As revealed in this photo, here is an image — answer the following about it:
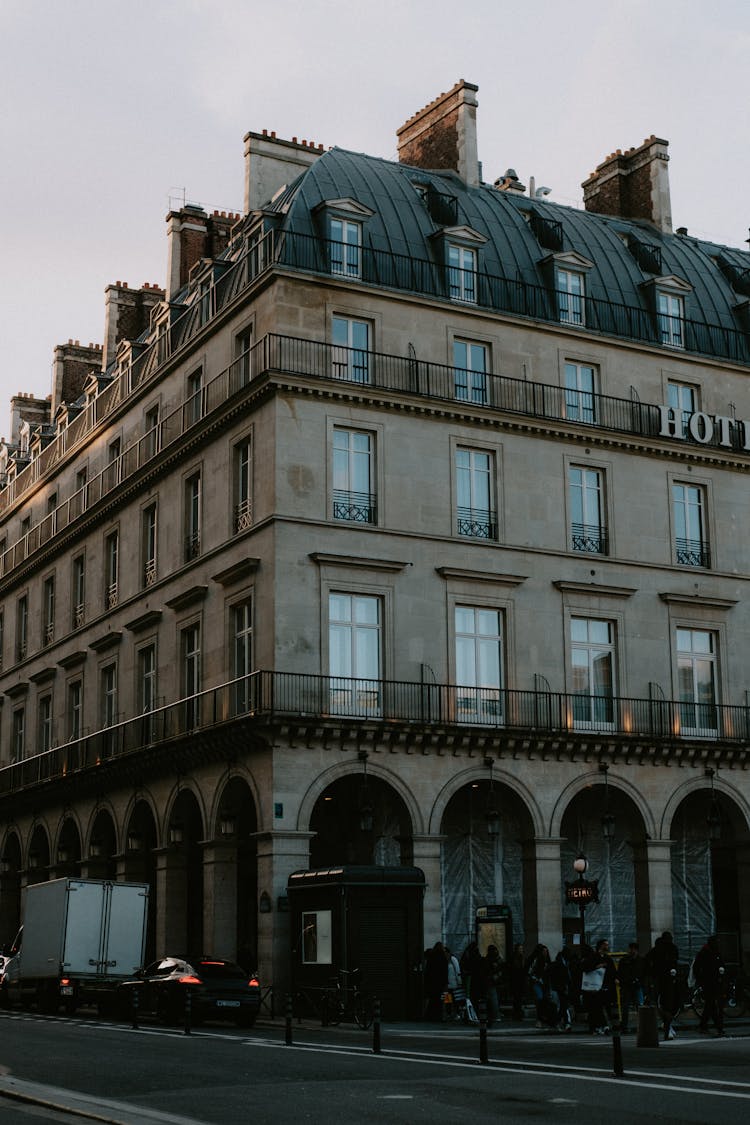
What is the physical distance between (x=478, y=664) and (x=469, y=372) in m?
8.02

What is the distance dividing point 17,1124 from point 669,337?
116ft

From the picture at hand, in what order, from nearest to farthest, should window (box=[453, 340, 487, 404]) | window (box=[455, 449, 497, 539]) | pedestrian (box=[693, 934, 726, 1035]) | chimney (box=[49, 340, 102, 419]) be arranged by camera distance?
1. pedestrian (box=[693, 934, 726, 1035])
2. window (box=[455, 449, 497, 539])
3. window (box=[453, 340, 487, 404])
4. chimney (box=[49, 340, 102, 419])

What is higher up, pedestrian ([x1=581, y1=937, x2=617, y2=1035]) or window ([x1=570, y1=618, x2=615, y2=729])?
window ([x1=570, y1=618, x2=615, y2=729])

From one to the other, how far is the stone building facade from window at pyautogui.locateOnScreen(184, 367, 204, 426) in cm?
11

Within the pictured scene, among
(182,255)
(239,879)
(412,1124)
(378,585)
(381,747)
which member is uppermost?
(182,255)

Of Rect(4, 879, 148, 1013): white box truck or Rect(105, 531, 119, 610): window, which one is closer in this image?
Rect(4, 879, 148, 1013): white box truck

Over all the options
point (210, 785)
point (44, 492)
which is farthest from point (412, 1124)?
point (44, 492)

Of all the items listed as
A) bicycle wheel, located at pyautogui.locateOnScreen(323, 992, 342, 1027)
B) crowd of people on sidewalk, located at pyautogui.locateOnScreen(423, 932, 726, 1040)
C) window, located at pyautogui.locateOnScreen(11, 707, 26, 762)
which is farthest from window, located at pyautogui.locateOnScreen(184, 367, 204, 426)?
window, located at pyautogui.locateOnScreen(11, 707, 26, 762)

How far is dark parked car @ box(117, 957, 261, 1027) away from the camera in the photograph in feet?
102

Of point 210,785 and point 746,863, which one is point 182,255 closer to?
point 210,785

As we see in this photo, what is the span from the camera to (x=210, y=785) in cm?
3912

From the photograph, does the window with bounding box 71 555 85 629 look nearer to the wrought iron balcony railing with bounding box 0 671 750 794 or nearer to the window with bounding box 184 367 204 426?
the wrought iron balcony railing with bounding box 0 671 750 794

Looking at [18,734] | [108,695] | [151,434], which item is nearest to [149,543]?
[151,434]

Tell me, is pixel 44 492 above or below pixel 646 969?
above
